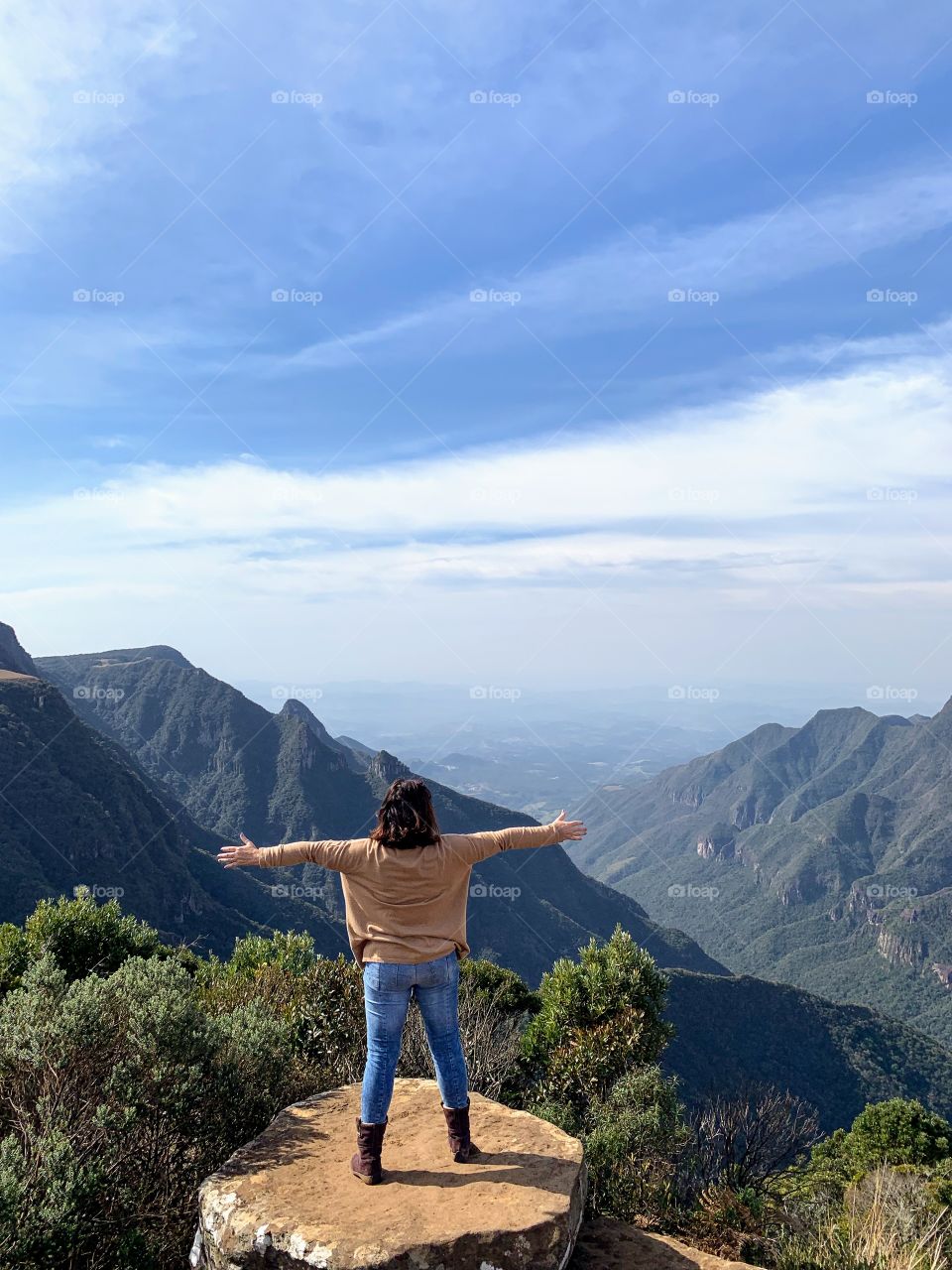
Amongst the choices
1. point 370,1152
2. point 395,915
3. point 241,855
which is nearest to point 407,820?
point 395,915

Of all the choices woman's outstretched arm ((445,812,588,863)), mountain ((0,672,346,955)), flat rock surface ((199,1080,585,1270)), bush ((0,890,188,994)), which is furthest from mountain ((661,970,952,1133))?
woman's outstretched arm ((445,812,588,863))

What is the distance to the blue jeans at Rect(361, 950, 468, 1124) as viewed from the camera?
5848mm

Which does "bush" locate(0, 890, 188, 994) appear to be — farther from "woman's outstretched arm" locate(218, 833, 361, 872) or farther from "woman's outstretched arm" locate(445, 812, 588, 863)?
"woman's outstretched arm" locate(445, 812, 588, 863)

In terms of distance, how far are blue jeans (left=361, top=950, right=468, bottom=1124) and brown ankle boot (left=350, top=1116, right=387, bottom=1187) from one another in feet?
0.19

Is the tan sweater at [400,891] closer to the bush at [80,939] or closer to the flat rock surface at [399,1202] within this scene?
the flat rock surface at [399,1202]

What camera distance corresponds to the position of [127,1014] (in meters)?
6.98

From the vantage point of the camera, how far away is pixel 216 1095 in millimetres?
6871

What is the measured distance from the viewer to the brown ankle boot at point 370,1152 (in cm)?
586

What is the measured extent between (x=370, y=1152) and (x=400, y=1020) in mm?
1017

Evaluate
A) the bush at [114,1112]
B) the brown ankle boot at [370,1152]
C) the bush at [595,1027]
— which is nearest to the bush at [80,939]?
the bush at [595,1027]

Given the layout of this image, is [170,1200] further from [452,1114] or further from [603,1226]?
[603,1226]

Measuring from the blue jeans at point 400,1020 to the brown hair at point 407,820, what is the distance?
929 mm

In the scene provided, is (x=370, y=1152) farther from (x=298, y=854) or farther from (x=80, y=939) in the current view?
(x=80, y=939)

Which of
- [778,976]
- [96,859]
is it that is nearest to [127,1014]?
[96,859]
